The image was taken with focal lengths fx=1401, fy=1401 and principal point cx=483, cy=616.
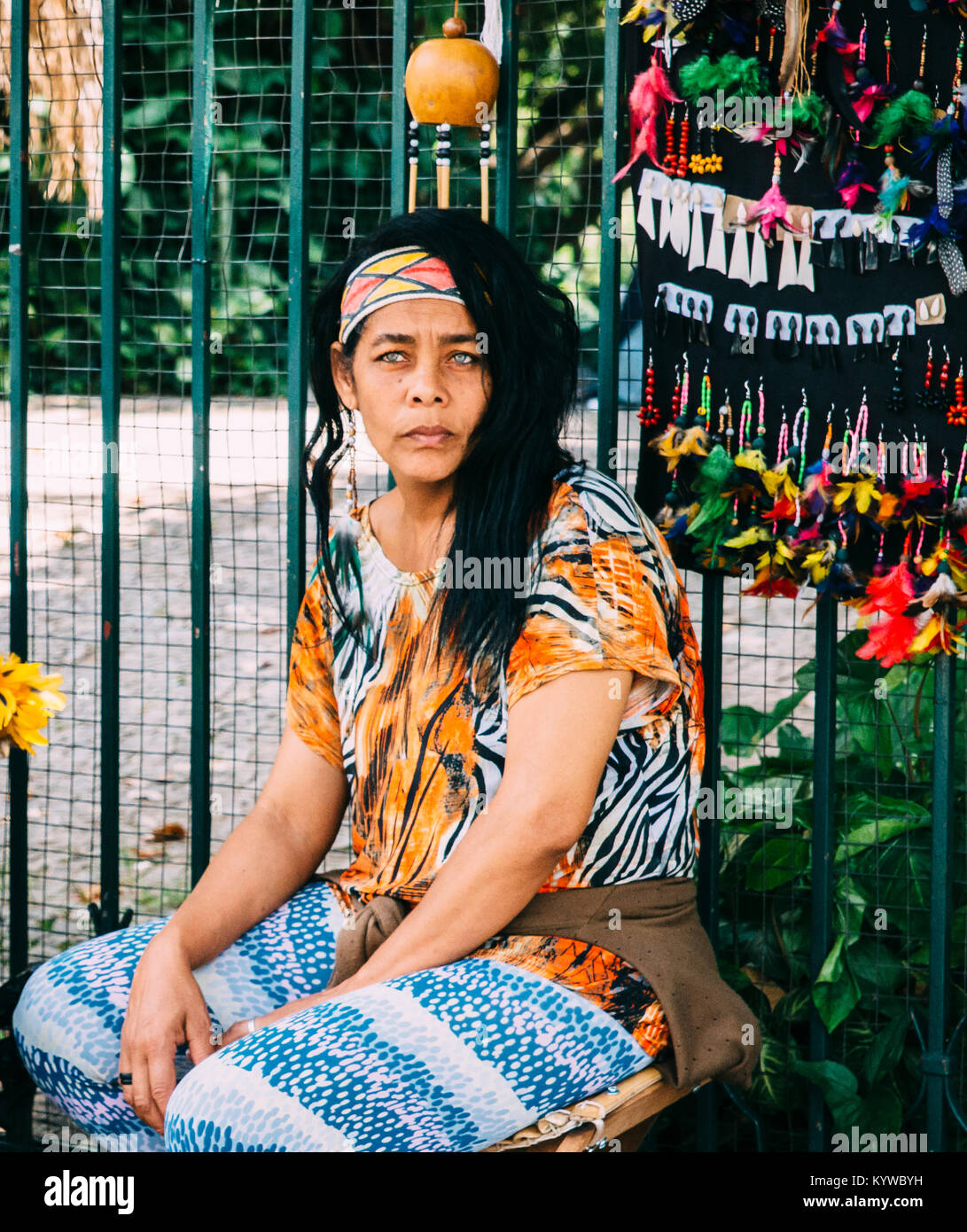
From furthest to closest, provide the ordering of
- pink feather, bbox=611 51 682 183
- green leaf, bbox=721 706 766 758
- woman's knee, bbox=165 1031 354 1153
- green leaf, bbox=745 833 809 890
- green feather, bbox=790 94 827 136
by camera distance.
A: green leaf, bbox=721 706 766 758 < green leaf, bbox=745 833 809 890 < pink feather, bbox=611 51 682 183 < green feather, bbox=790 94 827 136 < woman's knee, bbox=165 1031 354 1153

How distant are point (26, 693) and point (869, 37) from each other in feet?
5.69

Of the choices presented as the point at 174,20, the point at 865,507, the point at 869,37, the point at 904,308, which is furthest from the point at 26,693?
the point at 174,20

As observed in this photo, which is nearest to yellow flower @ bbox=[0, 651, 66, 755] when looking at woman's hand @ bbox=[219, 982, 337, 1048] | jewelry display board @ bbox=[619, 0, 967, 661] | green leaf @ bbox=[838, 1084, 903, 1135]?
woman's hand @ bbox=[219, 982, 337, 1048]

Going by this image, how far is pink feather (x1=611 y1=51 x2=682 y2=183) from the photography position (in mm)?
2328

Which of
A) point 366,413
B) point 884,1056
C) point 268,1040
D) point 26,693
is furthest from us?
point 884,1056

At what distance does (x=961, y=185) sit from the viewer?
85.2 inches

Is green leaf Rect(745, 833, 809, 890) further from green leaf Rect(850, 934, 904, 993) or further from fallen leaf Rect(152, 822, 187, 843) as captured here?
fallen leaf Rect(152, 822, 187, 843)

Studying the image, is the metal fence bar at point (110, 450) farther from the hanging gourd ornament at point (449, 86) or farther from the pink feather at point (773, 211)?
the pink feather at point (773, 211)

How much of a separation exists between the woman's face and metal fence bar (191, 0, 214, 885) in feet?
1.73

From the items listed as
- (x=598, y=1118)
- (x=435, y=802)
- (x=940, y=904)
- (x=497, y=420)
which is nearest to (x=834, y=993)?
(x=940, y=904)

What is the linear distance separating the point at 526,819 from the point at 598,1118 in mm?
436

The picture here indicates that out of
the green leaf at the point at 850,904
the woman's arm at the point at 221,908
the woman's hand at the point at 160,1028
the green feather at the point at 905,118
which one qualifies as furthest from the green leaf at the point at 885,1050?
the green feather at the point at 905,118

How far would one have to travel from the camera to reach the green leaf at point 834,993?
8.34 feet
